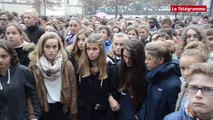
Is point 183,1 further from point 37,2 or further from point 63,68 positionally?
point 63,68

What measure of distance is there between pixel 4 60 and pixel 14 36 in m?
1.31

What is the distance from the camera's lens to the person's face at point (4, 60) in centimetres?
363

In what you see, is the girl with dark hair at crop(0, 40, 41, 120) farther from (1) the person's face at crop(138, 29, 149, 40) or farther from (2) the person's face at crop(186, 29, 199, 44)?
(1) the person's face at crop(138, 29, 149, 40)

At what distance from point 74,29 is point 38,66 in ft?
11.0

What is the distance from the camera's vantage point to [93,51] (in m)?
4.41

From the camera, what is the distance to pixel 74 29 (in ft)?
24.3

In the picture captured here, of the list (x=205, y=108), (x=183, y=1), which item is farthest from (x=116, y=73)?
(x=183, y=1)

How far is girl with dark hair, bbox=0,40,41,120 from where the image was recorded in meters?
3.59

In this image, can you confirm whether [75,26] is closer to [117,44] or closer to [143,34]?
[143,34]

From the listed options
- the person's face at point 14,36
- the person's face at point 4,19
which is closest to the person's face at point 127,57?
the person's face at point 14,36

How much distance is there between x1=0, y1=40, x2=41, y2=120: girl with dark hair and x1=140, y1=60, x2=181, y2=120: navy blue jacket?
164cm

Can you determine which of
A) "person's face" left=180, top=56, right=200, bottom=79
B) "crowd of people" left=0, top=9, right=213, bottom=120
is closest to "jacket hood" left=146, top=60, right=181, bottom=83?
"crowd of people" left=0, top=9, right=213, bottom=120

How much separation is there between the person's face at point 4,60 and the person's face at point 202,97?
2.42m

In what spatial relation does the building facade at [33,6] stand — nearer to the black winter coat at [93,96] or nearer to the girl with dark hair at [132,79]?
the black winter coat at [93,96]
